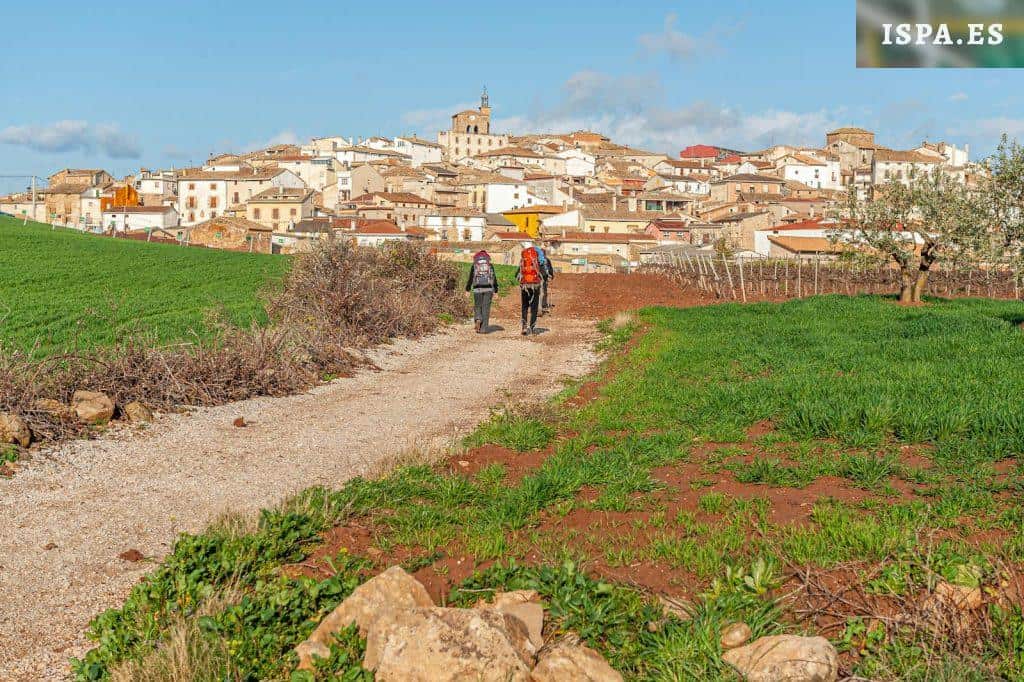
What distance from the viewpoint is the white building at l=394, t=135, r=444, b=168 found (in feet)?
536

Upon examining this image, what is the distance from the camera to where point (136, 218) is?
9300 centimetres

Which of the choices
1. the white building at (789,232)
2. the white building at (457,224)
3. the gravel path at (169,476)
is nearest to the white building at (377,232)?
the white building at (457,224)

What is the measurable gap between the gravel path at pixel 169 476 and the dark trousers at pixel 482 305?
608cm

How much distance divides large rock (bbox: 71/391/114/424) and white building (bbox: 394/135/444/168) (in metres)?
151

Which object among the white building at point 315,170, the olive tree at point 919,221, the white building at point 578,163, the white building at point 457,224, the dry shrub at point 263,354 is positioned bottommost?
the dry shrub at point 263,354

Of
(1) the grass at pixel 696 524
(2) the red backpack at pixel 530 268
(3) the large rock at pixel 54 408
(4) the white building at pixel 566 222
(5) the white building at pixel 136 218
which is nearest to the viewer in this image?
(1) the grass at pixel 696 524

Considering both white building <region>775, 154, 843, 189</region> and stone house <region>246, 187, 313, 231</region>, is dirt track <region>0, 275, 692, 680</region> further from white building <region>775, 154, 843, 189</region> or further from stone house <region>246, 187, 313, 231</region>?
white building <region>775, 154, 843, 189</region>

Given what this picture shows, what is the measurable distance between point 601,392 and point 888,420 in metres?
3.98

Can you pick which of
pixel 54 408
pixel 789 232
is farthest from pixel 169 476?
pixel 789 232

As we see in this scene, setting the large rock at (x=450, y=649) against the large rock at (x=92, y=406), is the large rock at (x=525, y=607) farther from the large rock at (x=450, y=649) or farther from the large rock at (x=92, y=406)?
the large rock at (x=92, y=406)

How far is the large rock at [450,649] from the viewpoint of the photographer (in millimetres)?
4078

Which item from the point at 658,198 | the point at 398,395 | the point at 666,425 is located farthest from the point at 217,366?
the point at 658,198

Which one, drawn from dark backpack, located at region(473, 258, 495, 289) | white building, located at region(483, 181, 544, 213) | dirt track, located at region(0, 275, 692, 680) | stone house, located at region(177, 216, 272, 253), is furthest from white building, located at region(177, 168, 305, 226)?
dirt track, located at region(0, 275, 692, 680)

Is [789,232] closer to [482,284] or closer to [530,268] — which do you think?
[482,284]
